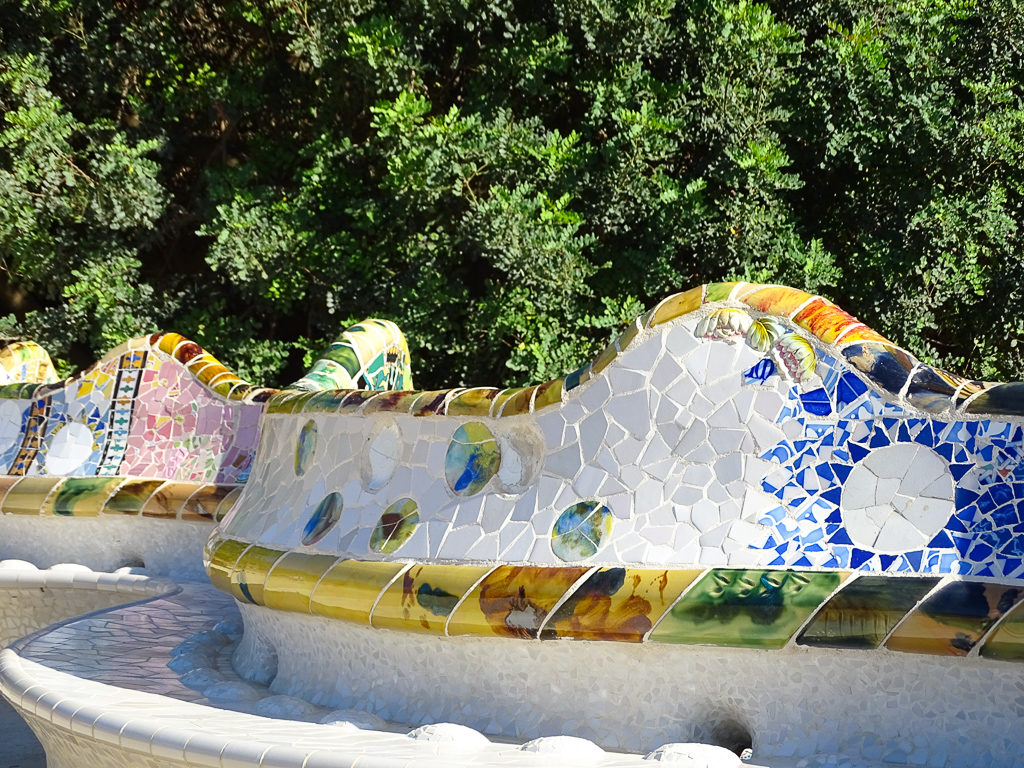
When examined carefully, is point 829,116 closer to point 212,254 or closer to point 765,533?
point 212,254

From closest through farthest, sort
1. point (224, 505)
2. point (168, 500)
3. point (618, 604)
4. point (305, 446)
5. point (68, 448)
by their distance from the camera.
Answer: point (618, 604), point (305, 446), point (224, 505), point (168, 500), point (68, 448)

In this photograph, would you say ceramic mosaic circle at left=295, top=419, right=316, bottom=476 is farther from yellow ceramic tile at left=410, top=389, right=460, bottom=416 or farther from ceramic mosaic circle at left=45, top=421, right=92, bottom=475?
ceramic mosaic circle at left=45, top=421, right=92, bottom=475

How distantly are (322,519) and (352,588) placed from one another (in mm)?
346

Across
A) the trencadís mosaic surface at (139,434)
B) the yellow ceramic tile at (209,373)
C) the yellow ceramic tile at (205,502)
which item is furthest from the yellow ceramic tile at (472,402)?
the yellow ceramic tile at (209,373)

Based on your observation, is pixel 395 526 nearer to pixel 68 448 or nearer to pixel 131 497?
pixel 131 497

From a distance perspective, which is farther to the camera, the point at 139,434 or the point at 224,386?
the point at 139,434

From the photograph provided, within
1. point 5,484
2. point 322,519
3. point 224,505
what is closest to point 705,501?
point 322,519

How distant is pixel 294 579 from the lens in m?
3.65

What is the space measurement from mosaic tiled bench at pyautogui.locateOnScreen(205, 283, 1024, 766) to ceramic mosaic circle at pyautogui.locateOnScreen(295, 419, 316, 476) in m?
0.28

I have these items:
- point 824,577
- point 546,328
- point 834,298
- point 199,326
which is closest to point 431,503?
point 824,577

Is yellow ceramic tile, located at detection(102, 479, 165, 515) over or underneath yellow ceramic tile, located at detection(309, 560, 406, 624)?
underneath

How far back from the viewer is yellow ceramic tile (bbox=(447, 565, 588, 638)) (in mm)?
3195

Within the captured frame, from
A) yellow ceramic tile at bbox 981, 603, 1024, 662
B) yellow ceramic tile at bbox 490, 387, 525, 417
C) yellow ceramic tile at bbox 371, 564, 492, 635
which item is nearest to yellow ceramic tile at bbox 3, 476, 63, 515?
yellow ceramic tile at bbox 371, 564, 492, 635

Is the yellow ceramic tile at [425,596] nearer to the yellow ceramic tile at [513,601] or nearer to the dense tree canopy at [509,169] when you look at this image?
the yellow ceramic tile at [513,601]
